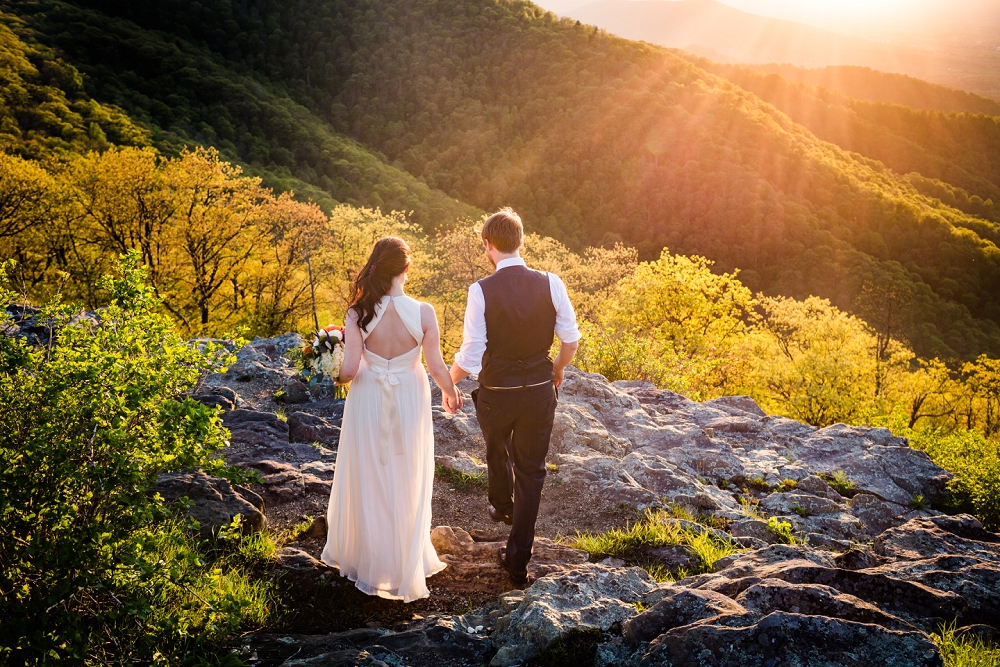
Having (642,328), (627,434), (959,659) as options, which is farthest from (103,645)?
(642,328)

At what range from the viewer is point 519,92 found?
133 metres

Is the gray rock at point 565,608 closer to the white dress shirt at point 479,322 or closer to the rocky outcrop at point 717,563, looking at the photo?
the rocky outcrop at point 717,563

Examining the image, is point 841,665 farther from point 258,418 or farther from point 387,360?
point 258,418

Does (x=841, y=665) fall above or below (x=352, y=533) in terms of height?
above

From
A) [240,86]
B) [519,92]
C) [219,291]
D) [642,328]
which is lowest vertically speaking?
[219,291]

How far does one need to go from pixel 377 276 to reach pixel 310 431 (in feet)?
14.8

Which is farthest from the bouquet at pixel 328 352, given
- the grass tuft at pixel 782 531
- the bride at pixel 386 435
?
the grass tuft at pixel 782 531

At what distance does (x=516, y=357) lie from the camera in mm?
4582

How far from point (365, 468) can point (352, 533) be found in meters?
0.58

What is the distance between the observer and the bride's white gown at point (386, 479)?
14.6 ft

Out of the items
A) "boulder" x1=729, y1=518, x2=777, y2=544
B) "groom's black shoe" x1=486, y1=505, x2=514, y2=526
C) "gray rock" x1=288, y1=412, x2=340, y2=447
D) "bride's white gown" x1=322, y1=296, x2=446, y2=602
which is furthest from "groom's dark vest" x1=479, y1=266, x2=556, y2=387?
"gray rock" x1=288, y1=412, x2=340, y2=447

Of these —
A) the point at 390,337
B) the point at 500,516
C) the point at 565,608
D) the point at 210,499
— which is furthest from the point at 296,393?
the point at 565,608

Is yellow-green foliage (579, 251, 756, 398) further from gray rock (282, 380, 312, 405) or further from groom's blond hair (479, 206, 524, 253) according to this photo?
groom's blond hair (479, 206, 524, 253)

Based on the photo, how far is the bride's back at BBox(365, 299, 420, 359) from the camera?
4.48 metres
